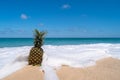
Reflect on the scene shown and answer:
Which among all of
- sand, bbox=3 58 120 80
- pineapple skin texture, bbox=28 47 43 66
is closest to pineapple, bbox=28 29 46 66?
pineapple skin texture, bbox=28 47 43 66

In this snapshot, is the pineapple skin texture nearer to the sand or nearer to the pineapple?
the pineapple

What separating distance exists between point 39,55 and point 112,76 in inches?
73.7

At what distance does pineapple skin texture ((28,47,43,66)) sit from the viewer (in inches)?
186

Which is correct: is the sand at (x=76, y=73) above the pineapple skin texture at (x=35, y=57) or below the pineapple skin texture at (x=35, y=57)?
below

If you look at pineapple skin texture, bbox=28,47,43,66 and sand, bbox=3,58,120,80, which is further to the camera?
pineapple skin texture, bbox=28,47,43,66

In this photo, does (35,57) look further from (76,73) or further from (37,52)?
(76,73)

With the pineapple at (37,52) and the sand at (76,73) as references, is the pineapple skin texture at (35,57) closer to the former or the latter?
the pineapple at (37,52)

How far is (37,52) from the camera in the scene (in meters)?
4.71

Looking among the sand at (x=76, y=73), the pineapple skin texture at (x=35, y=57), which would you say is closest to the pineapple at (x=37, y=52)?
the pineapple skin texture at (x=35, y=57)

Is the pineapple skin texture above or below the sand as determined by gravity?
above

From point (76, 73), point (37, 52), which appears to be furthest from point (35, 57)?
point (76, 73)

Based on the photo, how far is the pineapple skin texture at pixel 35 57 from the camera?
472cm

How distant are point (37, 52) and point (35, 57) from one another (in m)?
0.14

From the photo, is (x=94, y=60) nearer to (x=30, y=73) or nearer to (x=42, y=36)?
(x=42, y=36)
